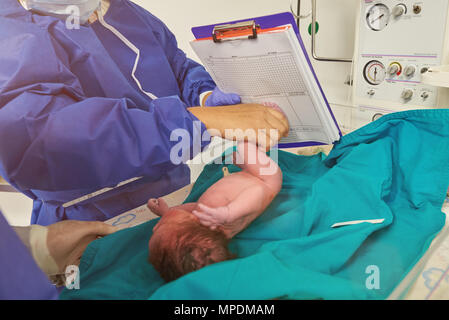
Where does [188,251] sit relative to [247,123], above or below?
below

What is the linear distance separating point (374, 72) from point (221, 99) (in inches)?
26.0

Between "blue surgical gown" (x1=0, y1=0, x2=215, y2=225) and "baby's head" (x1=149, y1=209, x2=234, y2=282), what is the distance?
203 mm

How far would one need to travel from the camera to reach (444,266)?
64 centimetres

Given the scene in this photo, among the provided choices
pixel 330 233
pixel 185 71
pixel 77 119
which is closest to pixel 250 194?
pixel 330 233

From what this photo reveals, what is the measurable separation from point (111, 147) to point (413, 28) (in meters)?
1.03

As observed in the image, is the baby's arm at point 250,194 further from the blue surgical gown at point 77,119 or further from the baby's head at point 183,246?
the blue surgical gown at point 77,119

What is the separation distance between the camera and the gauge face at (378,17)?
1.14m

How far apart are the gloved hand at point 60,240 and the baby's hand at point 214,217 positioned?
0.78ft

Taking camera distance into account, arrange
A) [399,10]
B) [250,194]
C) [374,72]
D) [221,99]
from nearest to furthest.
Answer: [250,194] < [221,99] < [399,10] < [374,72]

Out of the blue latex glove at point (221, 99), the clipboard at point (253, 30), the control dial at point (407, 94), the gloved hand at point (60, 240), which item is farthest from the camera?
the control dial at point (407, 94)

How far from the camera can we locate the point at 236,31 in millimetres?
790

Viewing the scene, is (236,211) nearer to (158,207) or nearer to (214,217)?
(214,217)

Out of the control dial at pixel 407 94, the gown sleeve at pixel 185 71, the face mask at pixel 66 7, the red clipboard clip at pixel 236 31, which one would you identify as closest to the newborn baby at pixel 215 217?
the red clipboard clip at pixel 236 31

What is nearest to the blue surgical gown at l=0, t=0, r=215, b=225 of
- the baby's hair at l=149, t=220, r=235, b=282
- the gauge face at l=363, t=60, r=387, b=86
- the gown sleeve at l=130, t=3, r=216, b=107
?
the gown sleeve at l=130, t=3, r=216, b=107
